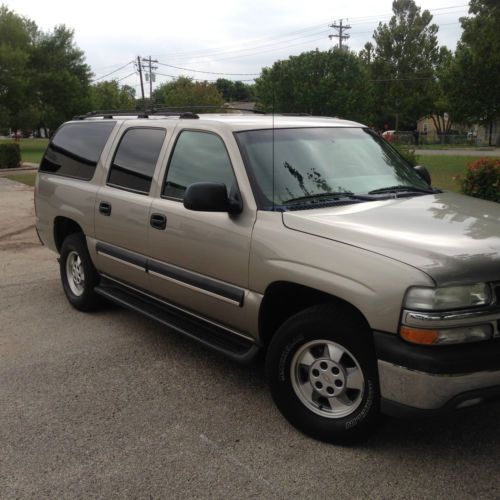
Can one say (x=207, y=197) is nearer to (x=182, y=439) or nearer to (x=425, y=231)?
(x=425, y=231)

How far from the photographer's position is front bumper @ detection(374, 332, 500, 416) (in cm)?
265

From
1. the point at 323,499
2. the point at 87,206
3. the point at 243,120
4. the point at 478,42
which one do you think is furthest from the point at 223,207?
the point at 478,42

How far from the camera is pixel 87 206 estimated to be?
16.8 ft

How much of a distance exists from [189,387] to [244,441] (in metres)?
0.80

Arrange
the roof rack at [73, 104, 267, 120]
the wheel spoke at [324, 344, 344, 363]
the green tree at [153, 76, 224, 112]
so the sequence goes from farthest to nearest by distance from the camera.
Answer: the green tree at [153, 76, 224, 112] < the roof rack at [73, 104, 267, 120] < the wheel spoke at [324, 344, 344, 363]

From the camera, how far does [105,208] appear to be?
485 cm

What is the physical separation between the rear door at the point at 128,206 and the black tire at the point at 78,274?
298 mm

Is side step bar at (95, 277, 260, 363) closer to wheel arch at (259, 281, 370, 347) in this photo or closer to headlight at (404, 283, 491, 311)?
wheel arch at (259, 281, 370, 347)

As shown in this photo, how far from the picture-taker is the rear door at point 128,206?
4.42m

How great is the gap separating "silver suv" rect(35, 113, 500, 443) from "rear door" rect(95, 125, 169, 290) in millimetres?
17

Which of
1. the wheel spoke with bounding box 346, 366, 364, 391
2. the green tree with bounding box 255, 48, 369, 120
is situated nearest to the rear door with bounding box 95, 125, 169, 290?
the wheel spoke with bounding box 346, 366, 364, 391

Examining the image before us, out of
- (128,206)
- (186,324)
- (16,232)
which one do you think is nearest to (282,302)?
(186,324)

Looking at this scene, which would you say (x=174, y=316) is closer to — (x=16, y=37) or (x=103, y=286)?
(x=103, y=286)

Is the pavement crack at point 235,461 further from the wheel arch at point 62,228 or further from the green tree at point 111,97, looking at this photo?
the green tree at point 111,97
